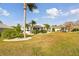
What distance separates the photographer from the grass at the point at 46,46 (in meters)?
5.12

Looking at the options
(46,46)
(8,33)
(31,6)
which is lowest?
(46,46)

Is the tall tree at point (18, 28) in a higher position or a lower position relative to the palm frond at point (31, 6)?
lower

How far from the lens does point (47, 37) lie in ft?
17.0

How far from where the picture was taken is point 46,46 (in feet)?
16.9

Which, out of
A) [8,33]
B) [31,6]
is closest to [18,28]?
[8,33]

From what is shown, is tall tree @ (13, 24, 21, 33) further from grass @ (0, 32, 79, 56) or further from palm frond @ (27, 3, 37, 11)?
palm frond @ (27, 3, 37, 11)

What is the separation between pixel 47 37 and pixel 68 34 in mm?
276

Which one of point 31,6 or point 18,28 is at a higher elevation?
point 31,6

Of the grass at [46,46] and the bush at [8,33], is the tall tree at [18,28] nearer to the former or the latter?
the bush at [8,33]

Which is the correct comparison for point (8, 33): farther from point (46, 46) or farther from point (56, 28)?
point (56, 28)

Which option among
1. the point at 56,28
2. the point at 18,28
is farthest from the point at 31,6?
the point at 56,28

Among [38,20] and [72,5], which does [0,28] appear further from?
[72,5]

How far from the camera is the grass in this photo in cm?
512

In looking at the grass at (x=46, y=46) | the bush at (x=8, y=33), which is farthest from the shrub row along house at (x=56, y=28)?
the bush at (x=8, y=33)
